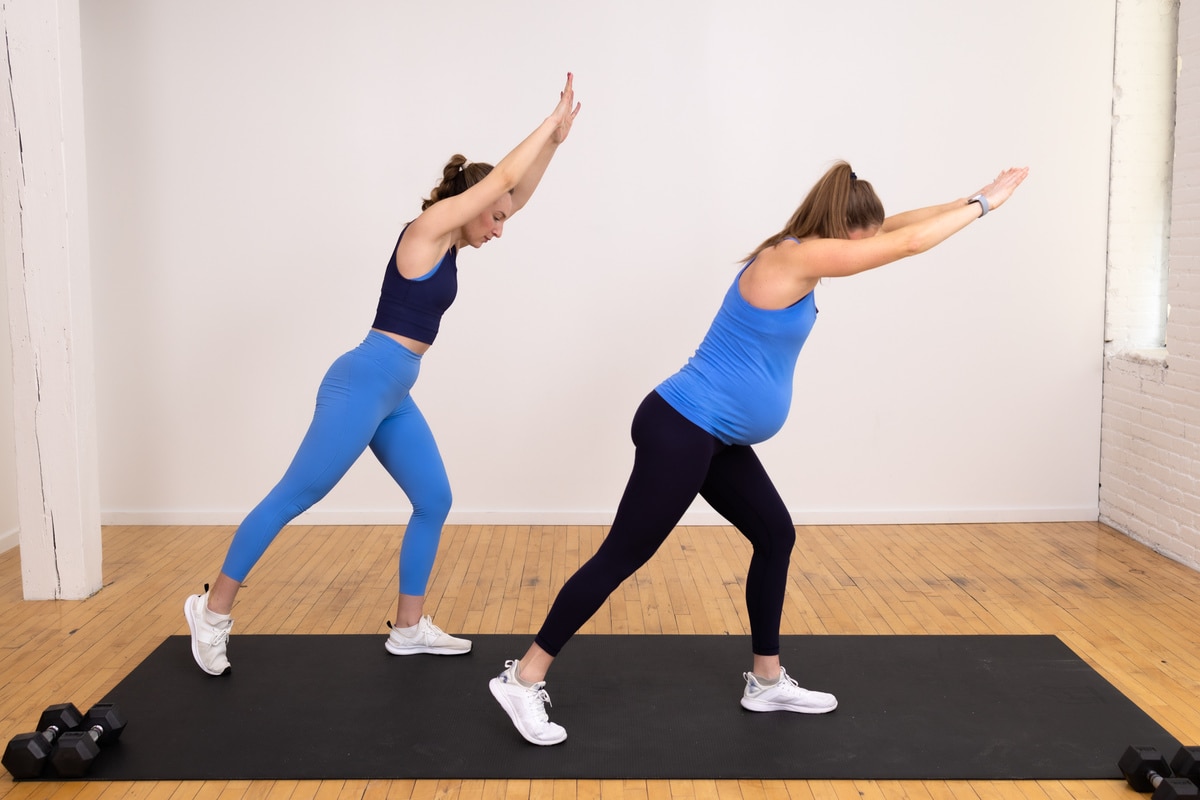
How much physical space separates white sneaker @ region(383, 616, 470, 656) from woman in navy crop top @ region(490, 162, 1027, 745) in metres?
0.57

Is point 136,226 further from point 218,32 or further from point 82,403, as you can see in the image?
point 82,403

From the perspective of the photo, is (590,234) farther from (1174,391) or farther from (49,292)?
(1174,391)

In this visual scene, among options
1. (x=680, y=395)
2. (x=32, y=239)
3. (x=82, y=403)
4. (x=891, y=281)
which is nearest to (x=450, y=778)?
(x=680, y=395)

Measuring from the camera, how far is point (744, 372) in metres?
2.49

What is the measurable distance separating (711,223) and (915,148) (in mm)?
944

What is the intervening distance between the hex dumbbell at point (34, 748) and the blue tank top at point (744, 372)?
1587mm

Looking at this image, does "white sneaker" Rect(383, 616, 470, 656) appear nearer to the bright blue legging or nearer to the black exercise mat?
the black exercise mat

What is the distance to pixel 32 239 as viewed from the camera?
3.53m

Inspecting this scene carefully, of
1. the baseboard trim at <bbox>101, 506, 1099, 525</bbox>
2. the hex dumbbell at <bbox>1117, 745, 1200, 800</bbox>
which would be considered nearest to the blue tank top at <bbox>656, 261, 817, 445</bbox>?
the hex dumbbell at <bbox>1117, 745, 1200, 800</bbox>

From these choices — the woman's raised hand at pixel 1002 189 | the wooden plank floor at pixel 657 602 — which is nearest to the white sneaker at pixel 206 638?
the wooden plank floor at pixel 657 602

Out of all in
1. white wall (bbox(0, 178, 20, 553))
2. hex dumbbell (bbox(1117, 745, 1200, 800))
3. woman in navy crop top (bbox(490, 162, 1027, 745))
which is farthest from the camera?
white wall (bbox(0, 178, 20, 553))

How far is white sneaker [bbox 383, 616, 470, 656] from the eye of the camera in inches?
125

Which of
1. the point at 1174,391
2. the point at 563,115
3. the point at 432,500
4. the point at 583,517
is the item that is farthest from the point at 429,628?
the point at 1174,391

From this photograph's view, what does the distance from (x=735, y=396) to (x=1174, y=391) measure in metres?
2.67
